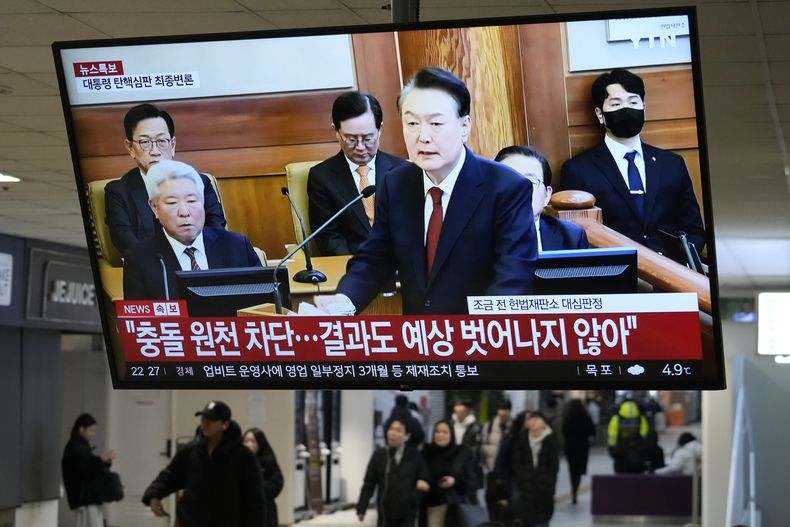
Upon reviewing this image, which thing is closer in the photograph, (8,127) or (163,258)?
(163,258)

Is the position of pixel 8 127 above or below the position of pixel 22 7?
above

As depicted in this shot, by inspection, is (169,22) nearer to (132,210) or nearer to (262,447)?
(132,210)

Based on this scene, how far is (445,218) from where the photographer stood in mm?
4090

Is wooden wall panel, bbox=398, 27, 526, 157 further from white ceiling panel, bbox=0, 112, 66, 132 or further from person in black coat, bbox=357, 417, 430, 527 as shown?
person in black coat, bbox=357, 417, 430, 527

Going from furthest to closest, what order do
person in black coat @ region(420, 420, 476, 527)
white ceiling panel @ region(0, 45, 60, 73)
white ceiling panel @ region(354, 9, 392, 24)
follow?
person in black coat @ region(420, 420, 476, 527)
white ceiling panel @ region(0, 45, 60, 73)
white ceiling panel @ region(354, 9, 392, 24)

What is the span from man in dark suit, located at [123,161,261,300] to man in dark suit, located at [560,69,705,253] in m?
1.20

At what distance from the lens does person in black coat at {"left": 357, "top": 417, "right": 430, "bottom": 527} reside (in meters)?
11.0

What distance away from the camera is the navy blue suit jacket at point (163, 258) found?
428 centimetres

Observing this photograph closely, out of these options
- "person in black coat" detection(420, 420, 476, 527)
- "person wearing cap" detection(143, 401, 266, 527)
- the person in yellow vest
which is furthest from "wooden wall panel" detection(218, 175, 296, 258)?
the person in yellow vest

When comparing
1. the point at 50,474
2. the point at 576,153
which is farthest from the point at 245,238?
the point at 50,474

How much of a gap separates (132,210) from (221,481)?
11.8ft

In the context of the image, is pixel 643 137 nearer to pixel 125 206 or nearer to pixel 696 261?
pixel 696 261

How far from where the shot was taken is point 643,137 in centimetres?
390

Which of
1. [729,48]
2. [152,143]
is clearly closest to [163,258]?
[152,143]
